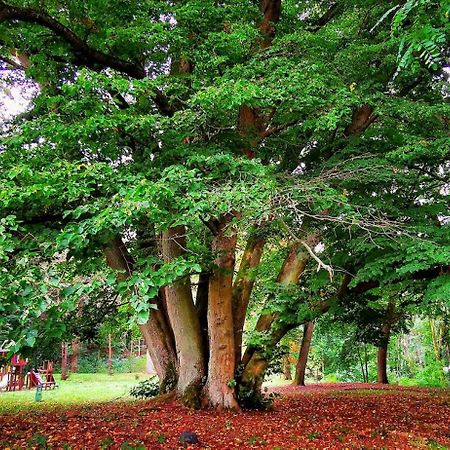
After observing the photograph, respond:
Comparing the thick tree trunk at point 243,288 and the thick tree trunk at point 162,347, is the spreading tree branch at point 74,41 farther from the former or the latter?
the thick tree trunk at point 162,347

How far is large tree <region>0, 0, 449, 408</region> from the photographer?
464 centimetres

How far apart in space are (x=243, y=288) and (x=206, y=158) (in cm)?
399

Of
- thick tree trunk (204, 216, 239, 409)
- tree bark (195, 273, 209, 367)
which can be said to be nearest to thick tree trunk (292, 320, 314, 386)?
tree bark (195, 273, 209, 367)

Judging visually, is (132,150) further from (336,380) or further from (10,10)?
(336,380)

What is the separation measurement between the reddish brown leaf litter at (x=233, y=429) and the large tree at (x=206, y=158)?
0.91m

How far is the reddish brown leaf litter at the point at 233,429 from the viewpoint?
5359mm

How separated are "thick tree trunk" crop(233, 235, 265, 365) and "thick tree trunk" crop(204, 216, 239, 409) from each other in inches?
18.0

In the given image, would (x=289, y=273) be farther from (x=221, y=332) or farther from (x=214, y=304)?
(x=221, y=332)

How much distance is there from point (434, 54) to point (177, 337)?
694cm

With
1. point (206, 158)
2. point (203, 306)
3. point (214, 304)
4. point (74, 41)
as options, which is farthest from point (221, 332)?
point (74, 41)

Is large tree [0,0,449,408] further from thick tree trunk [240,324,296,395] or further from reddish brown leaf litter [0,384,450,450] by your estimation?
reddish brown leaf litter [0,384,450,450]

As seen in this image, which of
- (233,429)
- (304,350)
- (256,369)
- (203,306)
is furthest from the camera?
(304,350)

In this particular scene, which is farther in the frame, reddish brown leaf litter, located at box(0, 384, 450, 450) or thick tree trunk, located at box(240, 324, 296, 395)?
thick tree trunk, located at box(240, 324, 296, 395)

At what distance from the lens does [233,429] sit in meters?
6.20
